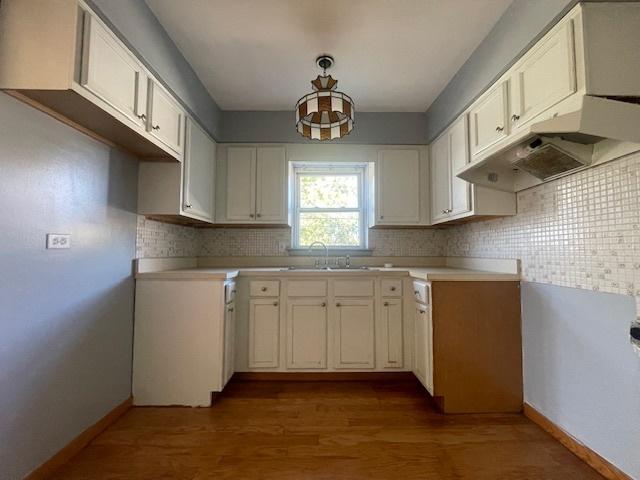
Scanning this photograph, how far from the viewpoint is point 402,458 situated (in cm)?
A: 164

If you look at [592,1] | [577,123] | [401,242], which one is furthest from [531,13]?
[401,242]

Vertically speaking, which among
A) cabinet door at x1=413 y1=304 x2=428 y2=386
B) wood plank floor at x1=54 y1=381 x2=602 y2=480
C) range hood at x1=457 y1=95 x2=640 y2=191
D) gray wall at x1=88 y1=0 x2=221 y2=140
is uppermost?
gray wall at x1=88 y1=0 x2=221 y2=140

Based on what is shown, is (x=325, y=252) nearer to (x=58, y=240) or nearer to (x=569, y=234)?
(x=569, y=234)

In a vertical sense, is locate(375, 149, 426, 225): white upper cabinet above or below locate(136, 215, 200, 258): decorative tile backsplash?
above

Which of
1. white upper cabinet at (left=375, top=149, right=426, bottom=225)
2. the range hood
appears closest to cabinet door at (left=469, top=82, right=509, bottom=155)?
the range hood

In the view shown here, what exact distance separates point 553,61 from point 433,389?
1999 millimetres

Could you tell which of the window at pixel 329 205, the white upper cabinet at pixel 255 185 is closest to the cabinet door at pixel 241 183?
the white upper cabinet at pixel 255 185

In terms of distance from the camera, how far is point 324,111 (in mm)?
1924

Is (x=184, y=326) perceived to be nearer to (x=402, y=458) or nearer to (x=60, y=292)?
(x=60, y=292)

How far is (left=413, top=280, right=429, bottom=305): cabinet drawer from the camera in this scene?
2.25 m

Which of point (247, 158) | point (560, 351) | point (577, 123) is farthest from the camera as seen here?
point (247, 158)

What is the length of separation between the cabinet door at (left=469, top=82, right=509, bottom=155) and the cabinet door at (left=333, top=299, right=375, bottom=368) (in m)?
1.46

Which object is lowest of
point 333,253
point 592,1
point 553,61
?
point 333,253

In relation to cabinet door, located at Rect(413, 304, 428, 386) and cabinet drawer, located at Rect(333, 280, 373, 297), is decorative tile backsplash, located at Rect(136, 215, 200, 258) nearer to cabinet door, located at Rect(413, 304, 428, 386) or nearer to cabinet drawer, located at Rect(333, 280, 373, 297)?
cabinet drawer, located at Rect(333, 280, 373, 297)
